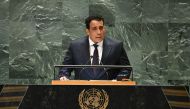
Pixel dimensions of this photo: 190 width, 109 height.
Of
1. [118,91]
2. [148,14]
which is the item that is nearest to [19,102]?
[118,91]

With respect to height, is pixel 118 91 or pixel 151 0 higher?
pixel 151 0

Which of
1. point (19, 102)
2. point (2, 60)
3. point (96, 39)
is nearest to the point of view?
point (19, 102)

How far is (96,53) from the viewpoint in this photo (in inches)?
219

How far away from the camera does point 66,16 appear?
7.93 m

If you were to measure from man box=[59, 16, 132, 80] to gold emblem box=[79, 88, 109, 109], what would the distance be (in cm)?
135

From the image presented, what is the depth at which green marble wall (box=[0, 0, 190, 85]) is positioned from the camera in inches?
310

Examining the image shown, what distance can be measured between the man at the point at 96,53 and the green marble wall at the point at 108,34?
7.01 ft

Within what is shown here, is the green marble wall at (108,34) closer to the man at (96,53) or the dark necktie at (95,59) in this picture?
the man at (96,53)

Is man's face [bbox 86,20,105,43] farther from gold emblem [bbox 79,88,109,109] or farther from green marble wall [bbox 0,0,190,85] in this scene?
green marble wall [bbox 0,0,190,85]

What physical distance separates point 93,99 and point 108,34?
397cm

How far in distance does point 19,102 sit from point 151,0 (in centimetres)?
454

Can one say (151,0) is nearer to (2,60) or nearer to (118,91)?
(2,60)

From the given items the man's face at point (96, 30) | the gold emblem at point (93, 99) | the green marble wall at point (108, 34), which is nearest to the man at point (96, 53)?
the man's face at point (96, 30)

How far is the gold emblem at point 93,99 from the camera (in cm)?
399
